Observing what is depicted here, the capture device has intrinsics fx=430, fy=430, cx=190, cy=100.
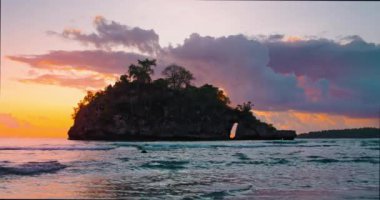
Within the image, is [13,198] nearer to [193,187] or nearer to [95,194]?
[95,194]

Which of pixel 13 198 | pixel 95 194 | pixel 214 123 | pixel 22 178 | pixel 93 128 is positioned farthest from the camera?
pixel 214 123

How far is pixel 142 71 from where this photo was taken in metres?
137

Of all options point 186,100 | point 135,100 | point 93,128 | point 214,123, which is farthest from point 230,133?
point 93,128

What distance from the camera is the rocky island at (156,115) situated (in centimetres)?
12506

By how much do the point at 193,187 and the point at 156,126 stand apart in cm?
11117

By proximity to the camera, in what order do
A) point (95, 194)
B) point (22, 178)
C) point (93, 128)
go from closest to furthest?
1. point (95, 194)
2. point (22, 178)
3. point (93, 128)

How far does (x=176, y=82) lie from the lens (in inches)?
5699

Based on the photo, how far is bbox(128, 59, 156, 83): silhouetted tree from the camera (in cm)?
13600

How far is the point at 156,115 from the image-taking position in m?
129

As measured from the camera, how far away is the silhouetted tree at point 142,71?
136 meters

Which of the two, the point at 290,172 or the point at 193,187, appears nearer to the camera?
the point at 193,187

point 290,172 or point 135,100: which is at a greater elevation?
point 135,100

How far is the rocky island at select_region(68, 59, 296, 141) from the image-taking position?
4924 inches

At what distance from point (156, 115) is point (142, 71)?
1656cm
